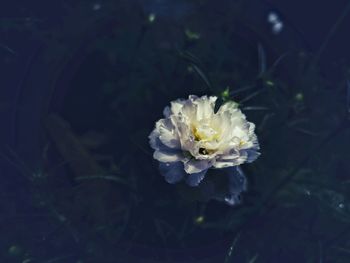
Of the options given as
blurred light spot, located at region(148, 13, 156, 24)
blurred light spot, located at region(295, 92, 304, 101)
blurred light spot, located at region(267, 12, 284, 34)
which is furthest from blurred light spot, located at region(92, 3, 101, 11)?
blurred light spot, located at region(295, 92, 304, 101)

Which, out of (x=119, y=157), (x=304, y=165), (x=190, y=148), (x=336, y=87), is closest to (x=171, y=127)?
(x=190, y=148)

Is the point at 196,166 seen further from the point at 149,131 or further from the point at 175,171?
the point at 149,131

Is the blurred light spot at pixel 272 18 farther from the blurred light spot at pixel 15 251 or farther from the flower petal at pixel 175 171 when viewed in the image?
the blurred light spot at pixel 15 251

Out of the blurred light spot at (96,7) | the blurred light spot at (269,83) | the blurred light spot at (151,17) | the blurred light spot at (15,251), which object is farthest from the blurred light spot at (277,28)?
the blurred light spot at (15,251)

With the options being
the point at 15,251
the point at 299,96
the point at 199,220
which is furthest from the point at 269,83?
the point at 15,251

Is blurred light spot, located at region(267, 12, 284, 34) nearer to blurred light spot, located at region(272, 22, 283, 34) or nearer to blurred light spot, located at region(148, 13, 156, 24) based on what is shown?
blurred light spot, located at region(272, 22, 283, 34)
